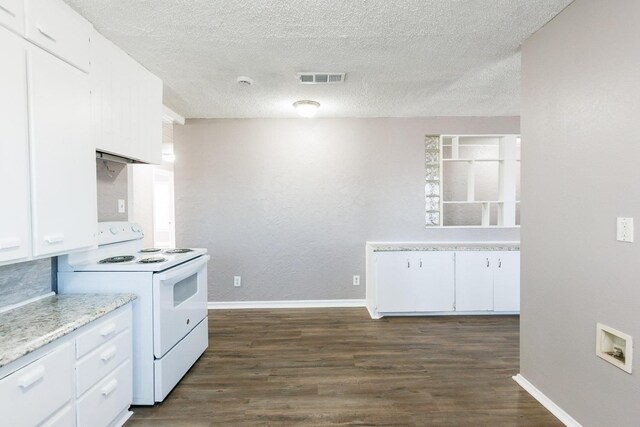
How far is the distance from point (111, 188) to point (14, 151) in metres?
1.29

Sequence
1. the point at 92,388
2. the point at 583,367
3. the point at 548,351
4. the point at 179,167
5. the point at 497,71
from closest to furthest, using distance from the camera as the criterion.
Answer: the point at 92,388
the point at 583,367
the point at 548,351
the point at 497,71
the point at 179,167

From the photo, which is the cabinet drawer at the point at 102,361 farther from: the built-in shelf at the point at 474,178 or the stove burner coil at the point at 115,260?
the built-in shelf at the point at 474,178

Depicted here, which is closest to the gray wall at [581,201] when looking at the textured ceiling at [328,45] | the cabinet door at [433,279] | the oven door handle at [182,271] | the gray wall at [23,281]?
the textured ceiling at [328,45]

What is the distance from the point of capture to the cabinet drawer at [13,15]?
127 cm

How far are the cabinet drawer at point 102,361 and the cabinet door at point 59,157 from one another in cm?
56

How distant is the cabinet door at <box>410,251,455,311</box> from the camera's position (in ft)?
11.4

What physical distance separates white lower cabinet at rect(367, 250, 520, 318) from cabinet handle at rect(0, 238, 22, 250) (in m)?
2.95

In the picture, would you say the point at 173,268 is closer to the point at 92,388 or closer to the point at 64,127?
the point at 92,388

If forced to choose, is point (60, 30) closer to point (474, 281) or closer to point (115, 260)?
point (115, 260)

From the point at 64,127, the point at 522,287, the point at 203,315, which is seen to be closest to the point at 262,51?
the point at 64,127

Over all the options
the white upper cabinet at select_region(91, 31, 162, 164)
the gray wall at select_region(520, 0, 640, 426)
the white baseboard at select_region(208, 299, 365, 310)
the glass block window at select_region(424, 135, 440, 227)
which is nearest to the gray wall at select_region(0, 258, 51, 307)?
the white upper cabinet at select_region(91, 31, 162, 164)

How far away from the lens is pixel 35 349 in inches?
46.3

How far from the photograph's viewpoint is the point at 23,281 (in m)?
1.69

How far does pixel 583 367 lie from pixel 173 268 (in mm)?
2549
